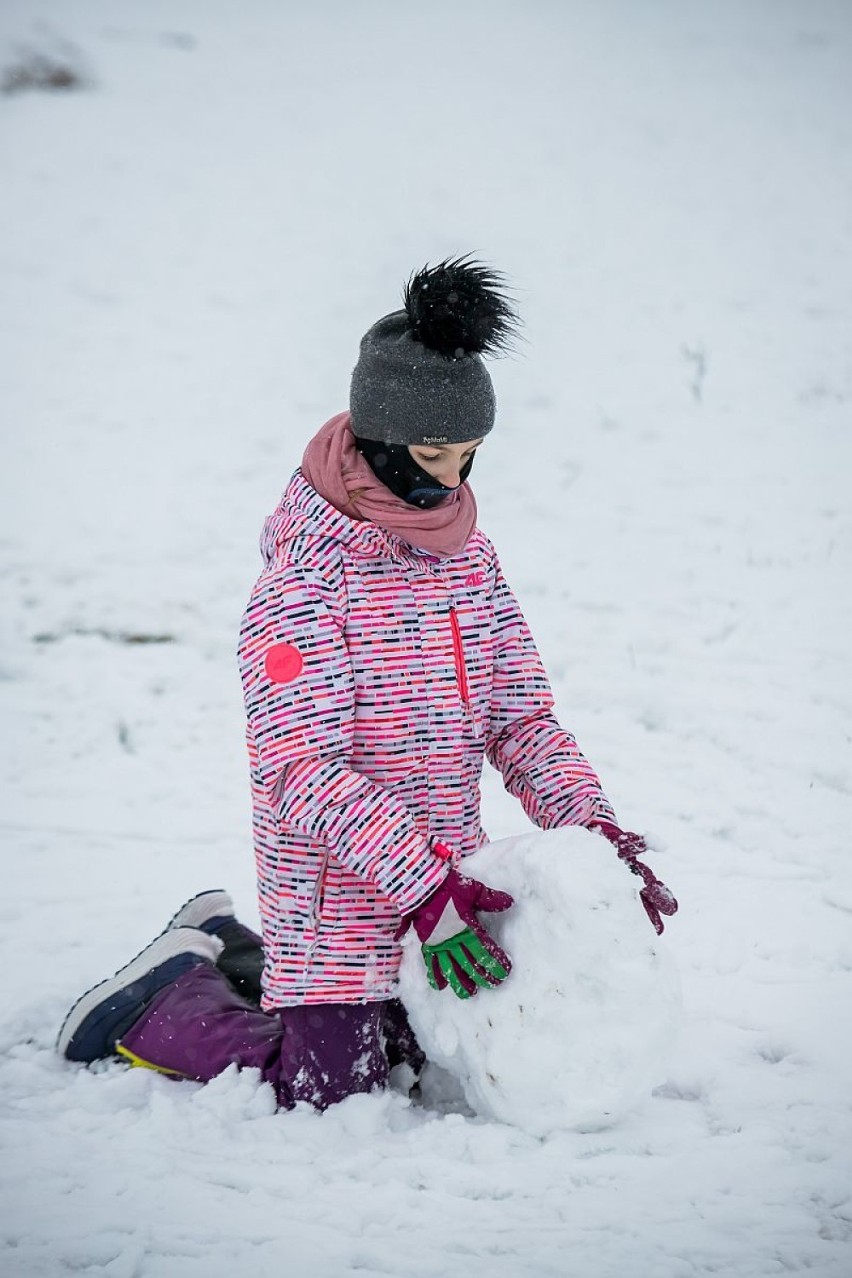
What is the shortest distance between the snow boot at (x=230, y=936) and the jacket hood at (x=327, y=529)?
1.07 metres

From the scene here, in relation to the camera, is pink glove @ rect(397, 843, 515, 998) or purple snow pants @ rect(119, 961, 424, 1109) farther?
purple snow pants @ rect(119, 961, 424, 1109)

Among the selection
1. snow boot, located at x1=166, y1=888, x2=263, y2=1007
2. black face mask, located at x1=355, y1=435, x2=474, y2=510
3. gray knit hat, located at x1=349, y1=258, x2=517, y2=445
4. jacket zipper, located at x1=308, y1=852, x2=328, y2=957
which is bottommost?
snow boot, located at x1=166, y1=888, x2=263, y2=1007

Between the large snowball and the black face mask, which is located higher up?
the black face mask

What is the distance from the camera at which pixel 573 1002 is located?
207cm

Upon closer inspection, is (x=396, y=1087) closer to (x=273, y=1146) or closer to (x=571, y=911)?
(x=273, y=1146)

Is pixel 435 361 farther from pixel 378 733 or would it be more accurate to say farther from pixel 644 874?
pixel 644 874

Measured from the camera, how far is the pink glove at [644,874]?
87.0 inches

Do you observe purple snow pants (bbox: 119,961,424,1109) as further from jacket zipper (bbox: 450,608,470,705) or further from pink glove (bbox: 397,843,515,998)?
jacket zipper (bbox: 450,608,470,705)

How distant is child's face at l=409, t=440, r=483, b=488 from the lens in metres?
2.23

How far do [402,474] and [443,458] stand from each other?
90 mm

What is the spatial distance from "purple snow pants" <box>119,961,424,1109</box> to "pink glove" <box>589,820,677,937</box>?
597 mm

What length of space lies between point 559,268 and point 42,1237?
7.39 metres

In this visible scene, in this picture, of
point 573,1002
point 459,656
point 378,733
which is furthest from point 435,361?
point 573,1002

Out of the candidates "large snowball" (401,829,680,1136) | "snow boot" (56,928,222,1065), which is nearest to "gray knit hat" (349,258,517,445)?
"large snowball" (401,829,680,1136)
